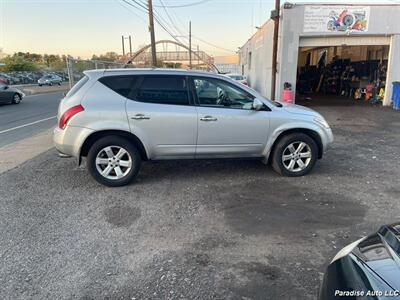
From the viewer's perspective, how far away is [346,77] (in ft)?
66.7

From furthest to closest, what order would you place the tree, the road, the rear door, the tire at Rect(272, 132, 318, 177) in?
the tree < the road < the tire at Rect(272, 132, 318, 177) < the rear door

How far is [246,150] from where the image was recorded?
5.48 meters

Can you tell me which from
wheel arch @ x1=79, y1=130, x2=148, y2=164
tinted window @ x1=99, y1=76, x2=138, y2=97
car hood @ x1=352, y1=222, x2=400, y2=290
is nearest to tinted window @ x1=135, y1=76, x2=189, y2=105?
tinted window @ x1=99, y1=76, x2=138, y2=97

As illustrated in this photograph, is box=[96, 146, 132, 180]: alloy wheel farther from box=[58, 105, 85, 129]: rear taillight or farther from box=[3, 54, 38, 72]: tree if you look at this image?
box=[3, 54, 38, 72]: tree

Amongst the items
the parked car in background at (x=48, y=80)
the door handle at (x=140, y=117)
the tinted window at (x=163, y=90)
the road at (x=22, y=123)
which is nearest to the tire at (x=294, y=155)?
the tinted window at (x=163, y=90)

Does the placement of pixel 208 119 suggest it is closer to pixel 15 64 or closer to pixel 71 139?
pixel 71 139

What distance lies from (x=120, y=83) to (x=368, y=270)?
434 cm

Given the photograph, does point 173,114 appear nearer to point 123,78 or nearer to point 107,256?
point 123,78

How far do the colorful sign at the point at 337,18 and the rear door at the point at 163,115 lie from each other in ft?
35.8

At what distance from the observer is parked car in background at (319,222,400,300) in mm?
1578

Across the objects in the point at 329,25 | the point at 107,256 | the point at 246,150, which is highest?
the point at 329,25

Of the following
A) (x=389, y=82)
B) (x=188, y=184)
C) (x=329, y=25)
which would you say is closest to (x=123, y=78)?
(x=188, y=184)

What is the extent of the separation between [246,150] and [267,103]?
851 mm

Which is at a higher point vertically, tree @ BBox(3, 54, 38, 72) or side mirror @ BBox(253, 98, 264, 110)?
tree @ BBox(3, 54, 38, 72)
